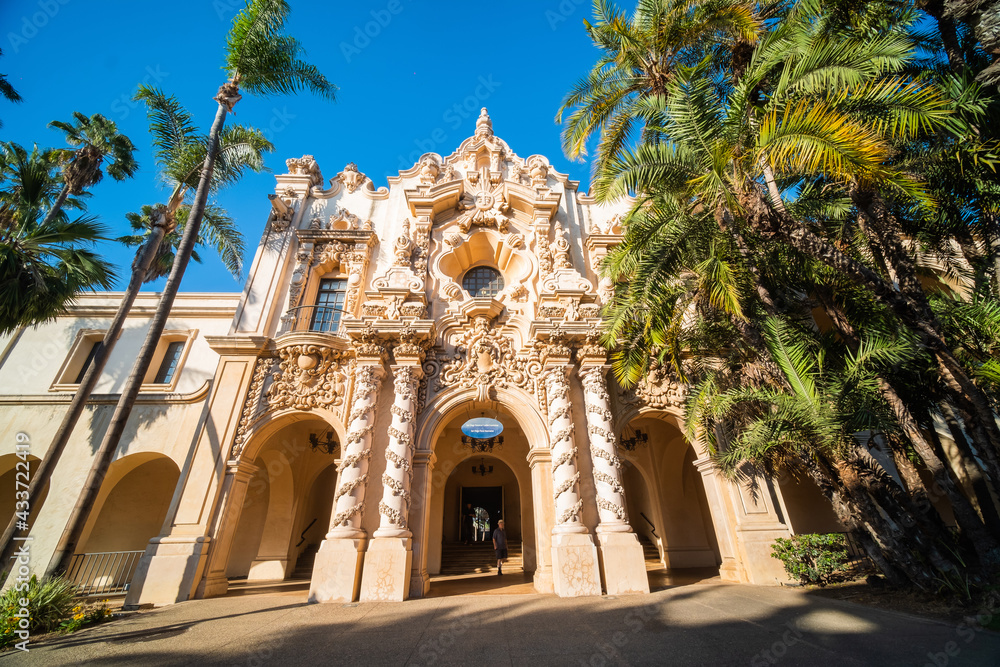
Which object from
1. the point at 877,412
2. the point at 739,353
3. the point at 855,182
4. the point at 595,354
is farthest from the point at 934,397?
the point at 595,354

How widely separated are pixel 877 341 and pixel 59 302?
17.5 metres

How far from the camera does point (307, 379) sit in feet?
39.0

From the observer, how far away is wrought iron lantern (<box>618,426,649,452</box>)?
15.3 metres

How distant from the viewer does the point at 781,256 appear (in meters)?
8.45

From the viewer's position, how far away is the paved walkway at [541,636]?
4656 mm

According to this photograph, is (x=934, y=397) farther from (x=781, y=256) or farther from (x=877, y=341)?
(x=781, y=256)

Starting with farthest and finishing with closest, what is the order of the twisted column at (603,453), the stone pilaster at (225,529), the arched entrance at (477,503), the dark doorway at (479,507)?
the dark doorway at (479,507)
the arched entrance at (477,503)
the stone pilaster at (225,529)
the twisted column at (603,453)

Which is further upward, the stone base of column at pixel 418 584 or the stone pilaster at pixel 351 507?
the stone pilaster at pixel 351 507

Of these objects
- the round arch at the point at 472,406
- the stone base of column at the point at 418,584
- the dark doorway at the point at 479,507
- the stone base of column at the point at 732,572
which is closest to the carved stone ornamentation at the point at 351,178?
the round arch at the point at 472,406

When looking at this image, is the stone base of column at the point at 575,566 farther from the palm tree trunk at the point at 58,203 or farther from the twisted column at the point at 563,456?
the palm tree trunk at the point at 58,203

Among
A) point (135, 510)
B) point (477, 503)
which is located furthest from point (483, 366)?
point (135, 510)

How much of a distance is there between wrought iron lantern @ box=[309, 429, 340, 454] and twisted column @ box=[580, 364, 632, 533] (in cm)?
911

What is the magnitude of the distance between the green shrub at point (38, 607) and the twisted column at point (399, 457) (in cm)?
514

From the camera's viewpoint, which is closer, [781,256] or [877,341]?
[877,341]
